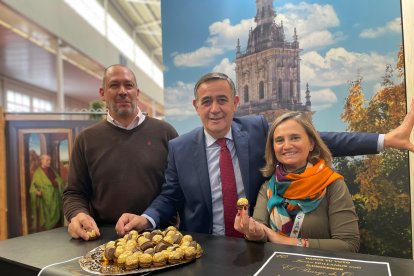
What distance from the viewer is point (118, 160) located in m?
2.73

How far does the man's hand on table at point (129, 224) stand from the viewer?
1.99 m

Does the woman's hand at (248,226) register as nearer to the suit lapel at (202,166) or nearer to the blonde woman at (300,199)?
the blonde woman at (300,199)

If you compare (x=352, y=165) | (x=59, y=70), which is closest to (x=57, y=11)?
(x=59, y=70)

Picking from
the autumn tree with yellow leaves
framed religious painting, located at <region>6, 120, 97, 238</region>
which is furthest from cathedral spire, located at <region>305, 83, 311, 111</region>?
framed religious painting, located at <region>6, 120, 97, 238</region>

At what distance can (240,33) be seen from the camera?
Answer: 3.07 meters

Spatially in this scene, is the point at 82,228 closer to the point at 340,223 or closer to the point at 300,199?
the point at 300,199

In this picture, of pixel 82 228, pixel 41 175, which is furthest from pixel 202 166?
pixel 41 175

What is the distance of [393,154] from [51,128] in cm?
353

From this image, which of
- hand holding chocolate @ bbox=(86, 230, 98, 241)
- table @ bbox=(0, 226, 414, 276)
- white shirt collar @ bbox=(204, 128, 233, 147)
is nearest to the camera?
table @ bbox=(0, 226, 414, 276)

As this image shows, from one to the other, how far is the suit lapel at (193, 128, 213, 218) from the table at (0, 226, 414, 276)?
0.40 meters

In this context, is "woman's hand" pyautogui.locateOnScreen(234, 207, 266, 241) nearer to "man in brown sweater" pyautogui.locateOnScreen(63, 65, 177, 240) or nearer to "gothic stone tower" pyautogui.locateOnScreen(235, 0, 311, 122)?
"man in brown sweater" pyautogui.locateOnScreen(63, 65, 177, 240)

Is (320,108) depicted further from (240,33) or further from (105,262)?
(105,262)

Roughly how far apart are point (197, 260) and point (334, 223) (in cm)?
74

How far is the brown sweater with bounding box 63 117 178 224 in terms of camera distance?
2676 mm
